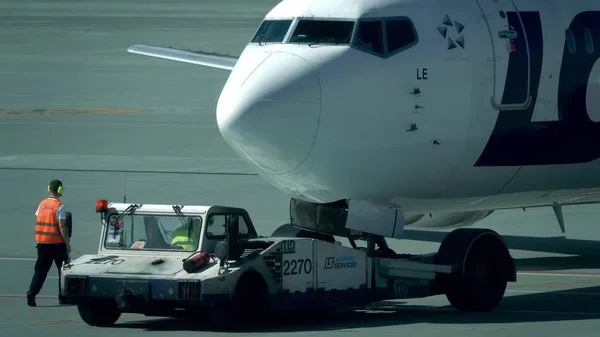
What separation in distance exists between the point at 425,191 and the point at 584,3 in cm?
498

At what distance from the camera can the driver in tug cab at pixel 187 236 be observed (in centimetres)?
2334

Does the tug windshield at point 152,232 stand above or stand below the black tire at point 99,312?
above

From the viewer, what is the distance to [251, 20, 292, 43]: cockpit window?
24.5 metres

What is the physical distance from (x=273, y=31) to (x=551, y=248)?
11048 millimetres

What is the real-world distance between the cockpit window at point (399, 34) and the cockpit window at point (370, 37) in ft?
0.45

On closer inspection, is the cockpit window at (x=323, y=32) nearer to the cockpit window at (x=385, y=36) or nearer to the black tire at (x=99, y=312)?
the cockpit window at (x=385, y=36)

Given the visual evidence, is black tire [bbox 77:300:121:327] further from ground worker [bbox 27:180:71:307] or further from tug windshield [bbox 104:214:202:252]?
ground worker [bbox 27:180:71:307]

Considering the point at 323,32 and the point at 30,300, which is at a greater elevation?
the point at 323,32

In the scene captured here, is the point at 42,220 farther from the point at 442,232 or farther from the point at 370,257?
the point at 442,232

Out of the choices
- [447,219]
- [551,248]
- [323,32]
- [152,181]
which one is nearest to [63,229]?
[323,32]

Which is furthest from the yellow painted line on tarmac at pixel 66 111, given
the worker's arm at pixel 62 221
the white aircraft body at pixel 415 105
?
the white aircraft body at pixel 415 105

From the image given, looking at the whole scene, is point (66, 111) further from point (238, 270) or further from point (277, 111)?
point (238, 270)

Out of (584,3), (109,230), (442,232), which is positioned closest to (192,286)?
(109,230)

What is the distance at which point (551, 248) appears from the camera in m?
33.2
